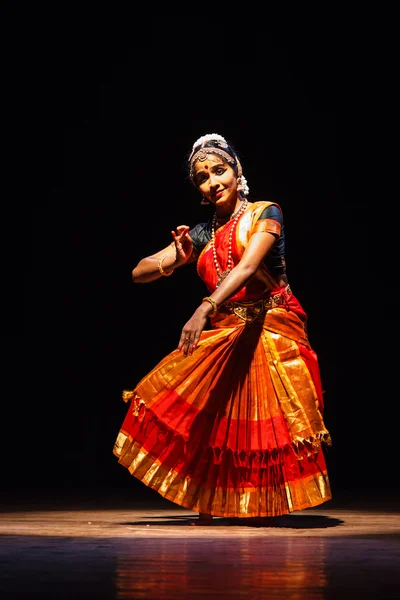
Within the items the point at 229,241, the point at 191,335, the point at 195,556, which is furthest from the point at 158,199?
the point at 195,556

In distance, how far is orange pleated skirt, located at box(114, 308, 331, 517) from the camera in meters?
3.65

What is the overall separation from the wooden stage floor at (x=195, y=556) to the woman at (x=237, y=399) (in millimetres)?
131

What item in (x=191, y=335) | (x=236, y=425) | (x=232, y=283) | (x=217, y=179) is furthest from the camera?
(x=217, y=179)

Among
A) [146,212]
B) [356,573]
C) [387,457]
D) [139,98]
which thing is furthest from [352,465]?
[356,573]

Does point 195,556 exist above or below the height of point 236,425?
below

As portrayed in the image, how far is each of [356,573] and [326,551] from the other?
0.39 m

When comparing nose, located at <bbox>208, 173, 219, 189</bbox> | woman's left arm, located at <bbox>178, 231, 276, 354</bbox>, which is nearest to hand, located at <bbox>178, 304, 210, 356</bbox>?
woman's left arm, located at <bbox>178, 231, 276, 354</bbox>

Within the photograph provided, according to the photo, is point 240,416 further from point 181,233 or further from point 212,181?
point 212,181

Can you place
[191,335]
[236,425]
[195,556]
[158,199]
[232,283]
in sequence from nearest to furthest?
[195,556] → [191,335] → [232,283] → [236,425] → [158,199]

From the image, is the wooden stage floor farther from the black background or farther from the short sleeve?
the black background

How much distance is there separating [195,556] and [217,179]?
4.69 ft

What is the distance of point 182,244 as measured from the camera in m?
3.93

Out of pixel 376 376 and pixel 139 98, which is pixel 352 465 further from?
pixel 139 98

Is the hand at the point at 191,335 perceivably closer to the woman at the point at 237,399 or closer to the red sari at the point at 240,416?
the woman at the point at 237,399
